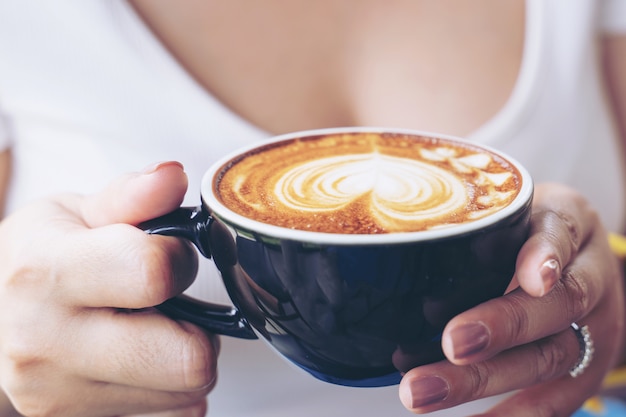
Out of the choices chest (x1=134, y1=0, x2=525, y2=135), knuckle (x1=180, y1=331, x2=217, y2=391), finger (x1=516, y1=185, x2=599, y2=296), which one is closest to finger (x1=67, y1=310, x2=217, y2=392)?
knuckle (x1=180, y1=331, x2=217, y2=391)

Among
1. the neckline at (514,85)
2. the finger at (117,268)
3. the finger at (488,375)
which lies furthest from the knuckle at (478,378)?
the neckline at (514,85)

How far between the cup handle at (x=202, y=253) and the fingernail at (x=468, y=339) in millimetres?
166

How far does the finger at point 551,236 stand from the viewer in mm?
403

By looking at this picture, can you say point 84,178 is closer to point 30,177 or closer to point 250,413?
point 30,177

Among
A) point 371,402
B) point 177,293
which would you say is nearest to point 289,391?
point 371,402

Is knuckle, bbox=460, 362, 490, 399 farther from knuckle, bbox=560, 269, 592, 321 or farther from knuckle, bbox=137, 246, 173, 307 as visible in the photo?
knuckle, bbox=137, 246, 173, 307

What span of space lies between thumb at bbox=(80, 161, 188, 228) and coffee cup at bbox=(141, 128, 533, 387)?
0.5 inches

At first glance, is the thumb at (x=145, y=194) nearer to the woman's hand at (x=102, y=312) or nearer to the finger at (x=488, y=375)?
the woman's hand at (x=102, y=312)

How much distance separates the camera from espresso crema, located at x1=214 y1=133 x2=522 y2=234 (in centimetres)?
43

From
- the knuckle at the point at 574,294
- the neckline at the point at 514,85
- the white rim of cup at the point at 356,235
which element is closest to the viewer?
the white rim of cup at the point at 356,235

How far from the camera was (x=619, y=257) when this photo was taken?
0.86 meters

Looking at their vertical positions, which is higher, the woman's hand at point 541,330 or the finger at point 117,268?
the finger at point 117,268

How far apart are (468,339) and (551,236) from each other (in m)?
0.11

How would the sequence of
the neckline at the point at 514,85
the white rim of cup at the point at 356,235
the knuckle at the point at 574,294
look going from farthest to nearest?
the neckline at the point at 514,85 < the knuckle at the point at 574,294 < the white rim of cup at the point at 356,235
